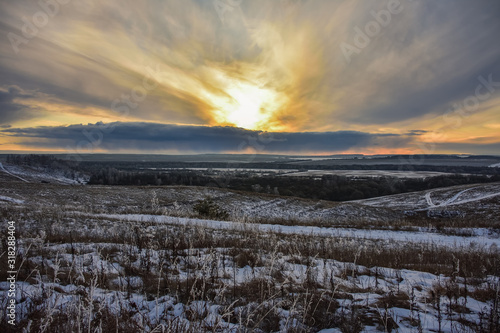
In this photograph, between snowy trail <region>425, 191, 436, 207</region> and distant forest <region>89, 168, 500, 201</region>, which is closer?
snowy trail <region>425, 191, 436, 207</region>

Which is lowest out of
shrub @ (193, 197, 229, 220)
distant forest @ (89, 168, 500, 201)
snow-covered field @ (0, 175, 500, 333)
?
distant forest @ (89, 168, 500, 201)

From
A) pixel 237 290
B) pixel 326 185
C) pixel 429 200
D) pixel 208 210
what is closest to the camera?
pixel 237 290

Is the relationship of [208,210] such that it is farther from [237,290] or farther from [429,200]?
[429,200]

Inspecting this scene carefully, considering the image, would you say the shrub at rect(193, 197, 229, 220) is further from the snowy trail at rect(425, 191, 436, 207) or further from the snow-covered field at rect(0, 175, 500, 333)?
the snowy trail at rect(425, 191, 436, 207)

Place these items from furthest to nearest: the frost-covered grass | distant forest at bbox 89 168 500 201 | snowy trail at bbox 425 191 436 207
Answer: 1. distant forest at bbox 89 168 500 201
2. snowy trail at bbox 425 191 436 207
3. the frost-covered grass

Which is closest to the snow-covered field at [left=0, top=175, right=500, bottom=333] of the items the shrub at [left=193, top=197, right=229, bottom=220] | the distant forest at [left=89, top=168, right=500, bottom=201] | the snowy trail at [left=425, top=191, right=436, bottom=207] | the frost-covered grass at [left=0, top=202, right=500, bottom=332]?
the frost-covered grass at [left=0, top=202, right=500, bottom=332]

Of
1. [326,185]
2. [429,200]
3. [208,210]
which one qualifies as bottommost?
[326,185]

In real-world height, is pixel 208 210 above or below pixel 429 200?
above

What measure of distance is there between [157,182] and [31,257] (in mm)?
77274

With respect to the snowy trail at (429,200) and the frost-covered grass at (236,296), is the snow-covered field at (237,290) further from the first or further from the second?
the snowy trail at (429,200)

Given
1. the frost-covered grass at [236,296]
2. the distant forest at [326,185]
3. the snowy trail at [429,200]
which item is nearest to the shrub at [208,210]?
the frost-covered grass at [236,296]

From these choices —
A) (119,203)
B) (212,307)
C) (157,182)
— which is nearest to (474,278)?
(212,307)

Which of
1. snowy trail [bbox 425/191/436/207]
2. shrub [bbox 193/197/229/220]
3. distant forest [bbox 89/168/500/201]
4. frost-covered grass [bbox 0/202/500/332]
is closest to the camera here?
frost-covered grass [bbox 0/202/500/332]

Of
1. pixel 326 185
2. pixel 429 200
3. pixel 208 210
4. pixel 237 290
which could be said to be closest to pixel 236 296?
pixel 237 290
